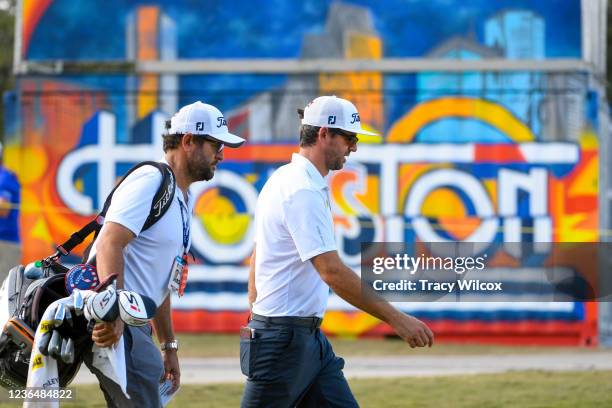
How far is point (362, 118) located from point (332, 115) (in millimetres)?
8042

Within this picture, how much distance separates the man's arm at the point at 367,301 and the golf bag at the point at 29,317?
29.7 inches

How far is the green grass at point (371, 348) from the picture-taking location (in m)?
13.0

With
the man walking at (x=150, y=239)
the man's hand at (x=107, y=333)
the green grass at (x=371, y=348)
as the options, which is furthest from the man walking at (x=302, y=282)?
the green grass at (x=371, y=348)

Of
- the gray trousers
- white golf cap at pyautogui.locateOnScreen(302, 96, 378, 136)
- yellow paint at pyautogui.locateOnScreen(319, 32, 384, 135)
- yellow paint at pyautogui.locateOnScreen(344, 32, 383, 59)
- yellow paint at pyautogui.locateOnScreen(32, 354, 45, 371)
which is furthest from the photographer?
yellow paint at pyautogui.locateOnScreen(344, 32, 383, 59)

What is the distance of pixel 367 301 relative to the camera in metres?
5.31

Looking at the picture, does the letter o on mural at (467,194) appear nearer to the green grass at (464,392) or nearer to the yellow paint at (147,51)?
the green grass at (464,392)

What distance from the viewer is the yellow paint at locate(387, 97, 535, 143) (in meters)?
13.5

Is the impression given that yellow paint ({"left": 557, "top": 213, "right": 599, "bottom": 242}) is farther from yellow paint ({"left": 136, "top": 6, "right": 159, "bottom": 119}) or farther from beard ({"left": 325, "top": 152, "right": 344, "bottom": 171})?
beard ({"left": 325, "top": 152, "right": 344, "bottom": 171})

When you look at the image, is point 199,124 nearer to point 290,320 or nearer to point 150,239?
point 150,239

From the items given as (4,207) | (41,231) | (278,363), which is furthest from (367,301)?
(4,207)

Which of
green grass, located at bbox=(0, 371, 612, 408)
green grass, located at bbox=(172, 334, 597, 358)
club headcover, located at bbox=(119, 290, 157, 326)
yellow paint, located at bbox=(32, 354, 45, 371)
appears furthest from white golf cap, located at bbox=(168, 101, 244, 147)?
green grass, located at bbox=(172, 334, 597, 358)

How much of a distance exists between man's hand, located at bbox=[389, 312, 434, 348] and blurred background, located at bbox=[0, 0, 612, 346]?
791 cm

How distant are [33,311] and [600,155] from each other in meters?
9.63

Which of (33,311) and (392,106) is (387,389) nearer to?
(392,106)
